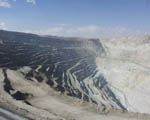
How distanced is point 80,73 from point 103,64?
15204 millimetres

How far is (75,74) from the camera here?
44.6 metres

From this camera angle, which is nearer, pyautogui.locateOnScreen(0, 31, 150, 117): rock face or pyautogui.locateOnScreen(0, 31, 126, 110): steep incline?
pyautogui.locateOnScreen(0, 31, 150, 117): rock face

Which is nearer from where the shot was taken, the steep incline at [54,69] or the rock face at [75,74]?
the rock face at [75,74]

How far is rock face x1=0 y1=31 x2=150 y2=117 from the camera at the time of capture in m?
25.2

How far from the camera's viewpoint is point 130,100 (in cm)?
3756

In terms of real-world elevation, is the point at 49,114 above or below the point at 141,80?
above

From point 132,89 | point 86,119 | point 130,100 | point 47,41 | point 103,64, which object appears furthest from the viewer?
point 47,41

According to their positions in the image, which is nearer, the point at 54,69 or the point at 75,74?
the point at 54,69

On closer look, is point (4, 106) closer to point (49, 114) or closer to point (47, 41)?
point (49, 114)

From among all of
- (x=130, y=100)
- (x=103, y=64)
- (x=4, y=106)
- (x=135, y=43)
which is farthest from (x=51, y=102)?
(x=135, y=43)

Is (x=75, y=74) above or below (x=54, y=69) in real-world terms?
below

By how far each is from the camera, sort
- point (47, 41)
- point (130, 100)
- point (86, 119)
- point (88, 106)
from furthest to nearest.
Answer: point (47, 41) < point (130, 100) < point (88, 106) < point (86, 119)

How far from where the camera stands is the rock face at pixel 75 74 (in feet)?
82.5

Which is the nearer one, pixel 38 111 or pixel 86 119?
pixel 86 119
